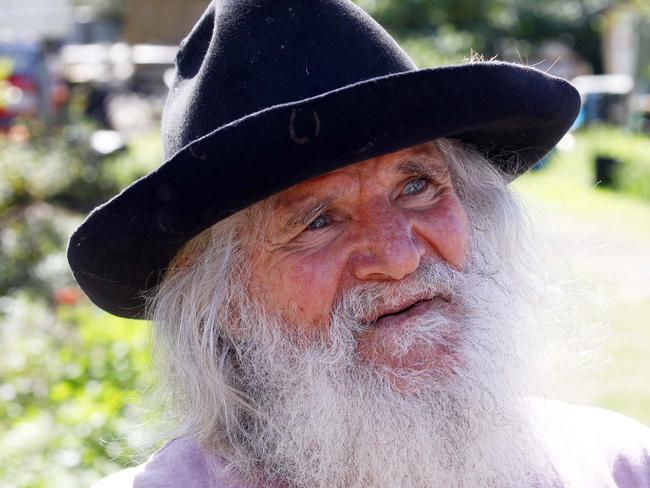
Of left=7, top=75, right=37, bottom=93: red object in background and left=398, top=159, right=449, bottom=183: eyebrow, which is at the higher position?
left=7, top=75, right=37, bottom=93: red object in background

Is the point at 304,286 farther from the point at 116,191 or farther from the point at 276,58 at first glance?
the point at 116,191

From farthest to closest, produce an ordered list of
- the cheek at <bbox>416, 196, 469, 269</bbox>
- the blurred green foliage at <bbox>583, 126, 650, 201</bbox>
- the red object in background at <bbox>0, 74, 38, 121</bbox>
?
the red object in background at <bbox>0, 74, 38, 121</bbox> → the blurred green foliage at <bbox>583, 126, 650, 201</bbox> → the cheek at <bbox>416, 196, 469, 269</bbox>

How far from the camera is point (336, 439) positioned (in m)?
2.00

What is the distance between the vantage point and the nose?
189cm

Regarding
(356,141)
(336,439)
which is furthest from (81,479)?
(356,141)

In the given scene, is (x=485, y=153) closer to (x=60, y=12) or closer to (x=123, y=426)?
(x=123, y=426)

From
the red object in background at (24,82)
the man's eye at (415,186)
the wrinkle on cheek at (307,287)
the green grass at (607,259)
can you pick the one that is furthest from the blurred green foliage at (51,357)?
the red object in background at (24,82)

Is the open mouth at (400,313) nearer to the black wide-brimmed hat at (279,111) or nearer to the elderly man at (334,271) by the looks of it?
the elderly man at (334,271)

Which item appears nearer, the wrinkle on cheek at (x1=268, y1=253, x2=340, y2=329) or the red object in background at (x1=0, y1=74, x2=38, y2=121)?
the wrinkle on cheek at (x1=268, y1=253, x2=340, y2=329)

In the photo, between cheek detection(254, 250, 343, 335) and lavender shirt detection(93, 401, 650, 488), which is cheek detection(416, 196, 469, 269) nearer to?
cheek detection(254, 250, 343, 335)

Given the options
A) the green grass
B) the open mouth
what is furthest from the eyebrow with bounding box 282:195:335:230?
the green grass

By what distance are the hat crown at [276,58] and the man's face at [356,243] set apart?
218 mm

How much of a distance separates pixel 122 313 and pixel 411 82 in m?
0.97

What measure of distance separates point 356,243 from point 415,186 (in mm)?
237
